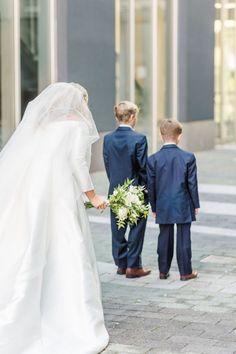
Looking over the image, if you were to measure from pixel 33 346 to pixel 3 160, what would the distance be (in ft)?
4.53

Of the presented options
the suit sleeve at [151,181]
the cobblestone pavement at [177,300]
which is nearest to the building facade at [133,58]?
the cobblestone pavement at [177,300]

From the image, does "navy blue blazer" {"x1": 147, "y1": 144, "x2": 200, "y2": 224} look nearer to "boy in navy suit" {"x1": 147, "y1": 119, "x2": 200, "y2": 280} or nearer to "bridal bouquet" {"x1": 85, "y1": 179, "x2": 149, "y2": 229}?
"boy in navy suit" {"x1": 147, "y1": 119, "x2": 200, "y2": 280}

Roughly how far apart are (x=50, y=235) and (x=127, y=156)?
77.5 inches

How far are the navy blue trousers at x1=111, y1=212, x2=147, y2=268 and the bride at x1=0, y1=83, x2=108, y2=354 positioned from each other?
1.56m

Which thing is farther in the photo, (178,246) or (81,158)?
(178,246)

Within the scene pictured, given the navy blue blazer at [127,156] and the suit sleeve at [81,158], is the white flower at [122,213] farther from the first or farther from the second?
the navy blue blazer at [127,156]

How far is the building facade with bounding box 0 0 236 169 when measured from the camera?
14.7m

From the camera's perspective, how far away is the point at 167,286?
24.2ft

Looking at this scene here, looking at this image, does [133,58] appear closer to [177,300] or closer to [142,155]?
[142,155]

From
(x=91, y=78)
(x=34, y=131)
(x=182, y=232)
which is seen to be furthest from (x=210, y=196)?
(x=34, y=131)

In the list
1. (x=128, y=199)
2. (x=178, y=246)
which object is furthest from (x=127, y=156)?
(x=128, y=199)

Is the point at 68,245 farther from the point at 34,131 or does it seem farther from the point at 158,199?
the point at 158,199

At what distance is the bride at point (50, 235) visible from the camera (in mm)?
5500

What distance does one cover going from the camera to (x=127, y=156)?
7629 mm
